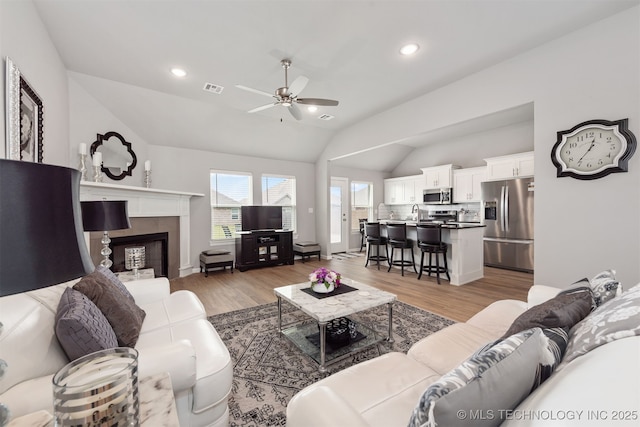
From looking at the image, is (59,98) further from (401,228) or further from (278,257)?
(401,228)

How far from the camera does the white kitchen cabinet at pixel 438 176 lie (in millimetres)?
6346

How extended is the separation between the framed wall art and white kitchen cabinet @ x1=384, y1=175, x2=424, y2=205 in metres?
7.19

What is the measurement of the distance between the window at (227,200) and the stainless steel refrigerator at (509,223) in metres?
5.34

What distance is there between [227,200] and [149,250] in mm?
1839

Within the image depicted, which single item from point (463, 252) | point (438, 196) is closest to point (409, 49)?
point (463, 252)

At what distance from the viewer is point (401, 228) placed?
15.3 ft

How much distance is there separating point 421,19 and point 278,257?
15.5ft

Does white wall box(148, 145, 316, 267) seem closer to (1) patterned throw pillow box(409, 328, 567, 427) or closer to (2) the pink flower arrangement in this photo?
(2) the pink flower arrangement

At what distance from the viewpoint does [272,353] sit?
217cm

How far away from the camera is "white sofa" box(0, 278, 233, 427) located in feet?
2.96

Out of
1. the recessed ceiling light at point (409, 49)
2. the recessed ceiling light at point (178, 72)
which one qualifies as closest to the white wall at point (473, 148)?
the recessed ceiling light at point (409, 49)

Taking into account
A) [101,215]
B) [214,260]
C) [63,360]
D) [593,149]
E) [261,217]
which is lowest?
[214,260]

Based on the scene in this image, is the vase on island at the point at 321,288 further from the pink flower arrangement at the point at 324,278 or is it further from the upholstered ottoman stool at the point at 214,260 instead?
the upholstered ottoman stool at the point at 214,260

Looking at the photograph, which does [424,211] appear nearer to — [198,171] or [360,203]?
[360,203]
